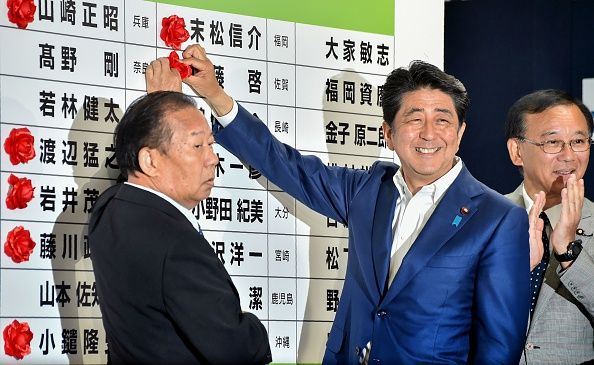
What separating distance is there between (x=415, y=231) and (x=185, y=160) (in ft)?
2.98

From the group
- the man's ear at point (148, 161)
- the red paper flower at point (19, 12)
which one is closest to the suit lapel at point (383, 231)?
the man's ear at point (148, 161)

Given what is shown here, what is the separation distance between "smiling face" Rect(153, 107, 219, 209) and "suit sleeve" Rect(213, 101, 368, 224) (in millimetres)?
555

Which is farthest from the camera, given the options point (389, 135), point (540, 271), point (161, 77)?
point (540, 271)

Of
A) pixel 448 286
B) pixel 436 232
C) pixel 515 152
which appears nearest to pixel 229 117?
pixel 436 232

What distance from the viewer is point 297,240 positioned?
144 inches

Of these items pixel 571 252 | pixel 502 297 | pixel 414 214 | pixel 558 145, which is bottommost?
pixel 502 297

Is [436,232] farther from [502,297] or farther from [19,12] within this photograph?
[19,12]

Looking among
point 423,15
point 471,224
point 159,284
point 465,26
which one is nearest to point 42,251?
point 159,284

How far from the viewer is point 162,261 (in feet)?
8.37

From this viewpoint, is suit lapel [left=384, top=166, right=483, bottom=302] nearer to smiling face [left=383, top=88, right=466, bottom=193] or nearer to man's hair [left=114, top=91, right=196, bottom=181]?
smiling face [left=383, top=88, right=466, bottom=193]

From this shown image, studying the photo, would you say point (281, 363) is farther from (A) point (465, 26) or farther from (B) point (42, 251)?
(A) point (465, 26)

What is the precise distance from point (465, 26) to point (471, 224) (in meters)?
3.19

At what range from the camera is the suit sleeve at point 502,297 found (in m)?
3.11

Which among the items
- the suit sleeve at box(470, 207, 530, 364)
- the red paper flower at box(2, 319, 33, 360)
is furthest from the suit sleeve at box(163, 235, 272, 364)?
the suit sleeve at box(470, 207, 530, 364)
